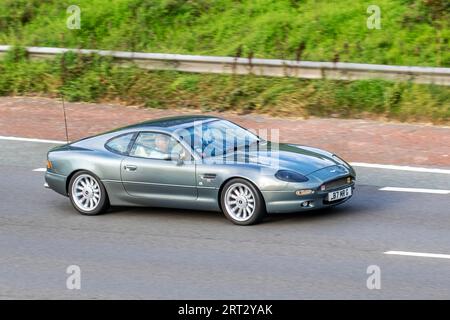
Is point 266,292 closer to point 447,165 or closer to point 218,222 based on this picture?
point 218,222

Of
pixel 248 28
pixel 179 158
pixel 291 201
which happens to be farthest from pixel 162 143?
pixel 248 28

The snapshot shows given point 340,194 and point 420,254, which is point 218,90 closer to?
point 340,194

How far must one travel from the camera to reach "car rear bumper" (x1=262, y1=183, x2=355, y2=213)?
1238 centimetres

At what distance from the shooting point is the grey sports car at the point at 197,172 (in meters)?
12.5

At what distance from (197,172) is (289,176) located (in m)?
1.21

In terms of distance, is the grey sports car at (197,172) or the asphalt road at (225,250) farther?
the grey sports car at (197,172)

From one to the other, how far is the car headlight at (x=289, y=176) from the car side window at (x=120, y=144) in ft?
7.50

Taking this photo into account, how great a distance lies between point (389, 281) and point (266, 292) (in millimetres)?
1287

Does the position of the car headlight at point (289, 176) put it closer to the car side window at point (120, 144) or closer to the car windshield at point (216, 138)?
the car windshield at point (216, 138)

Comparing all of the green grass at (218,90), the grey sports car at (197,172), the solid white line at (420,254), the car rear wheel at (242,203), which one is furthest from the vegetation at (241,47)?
the solid white line at (420,254)

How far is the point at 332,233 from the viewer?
39.9ft

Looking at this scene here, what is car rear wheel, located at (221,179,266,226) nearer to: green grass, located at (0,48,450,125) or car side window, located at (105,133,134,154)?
car side window, located at (105,133,134,154)

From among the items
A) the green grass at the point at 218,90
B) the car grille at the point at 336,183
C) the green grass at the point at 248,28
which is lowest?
the car grille at the point at 336,183

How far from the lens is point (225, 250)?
11.7 meters
